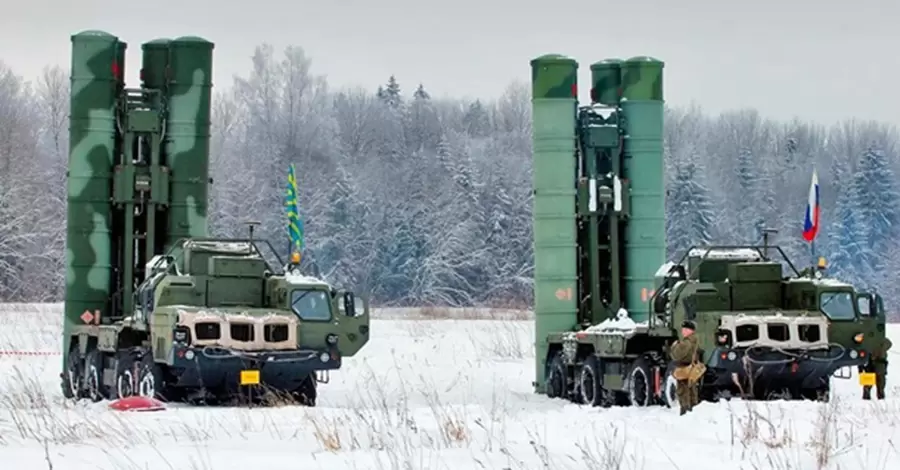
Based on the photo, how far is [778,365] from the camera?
20031 millimetres

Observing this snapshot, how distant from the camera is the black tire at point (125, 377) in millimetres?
22120

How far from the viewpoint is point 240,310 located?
21344mm

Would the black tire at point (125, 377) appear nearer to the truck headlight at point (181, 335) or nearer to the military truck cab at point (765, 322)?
the truck headlight at point (181, 335)

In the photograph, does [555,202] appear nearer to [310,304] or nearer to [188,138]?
[310,304]

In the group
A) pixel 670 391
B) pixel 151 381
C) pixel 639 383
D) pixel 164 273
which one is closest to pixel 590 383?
pixel 639 383

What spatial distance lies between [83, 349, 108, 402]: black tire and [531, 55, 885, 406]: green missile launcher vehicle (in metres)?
7.35

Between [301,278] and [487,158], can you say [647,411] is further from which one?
[487,158]

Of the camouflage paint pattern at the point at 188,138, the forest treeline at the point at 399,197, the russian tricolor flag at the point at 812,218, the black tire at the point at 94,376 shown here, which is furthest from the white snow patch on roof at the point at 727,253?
the forest treeline at the point at 399,197

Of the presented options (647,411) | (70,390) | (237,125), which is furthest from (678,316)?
(237,125)

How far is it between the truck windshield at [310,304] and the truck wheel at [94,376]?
3.85 meters

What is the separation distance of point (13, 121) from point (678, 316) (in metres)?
52.9

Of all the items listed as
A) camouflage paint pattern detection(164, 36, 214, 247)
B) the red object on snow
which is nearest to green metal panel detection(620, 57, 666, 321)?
camouflage paint pattern detection(164, 36, 214, 247)

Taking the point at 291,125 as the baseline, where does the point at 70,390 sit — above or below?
below

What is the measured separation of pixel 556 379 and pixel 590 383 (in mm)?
1726
